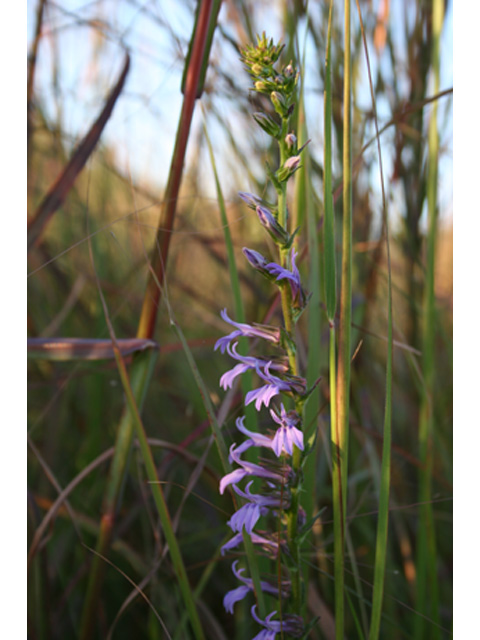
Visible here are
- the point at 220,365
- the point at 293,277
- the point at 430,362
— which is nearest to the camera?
the point at 293,277

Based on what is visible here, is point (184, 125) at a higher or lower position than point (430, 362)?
higher

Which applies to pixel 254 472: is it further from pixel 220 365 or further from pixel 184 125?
pixel 220 365

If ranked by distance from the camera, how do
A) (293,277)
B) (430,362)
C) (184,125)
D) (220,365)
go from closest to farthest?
(293,277) < (184,125) < (430,362) < (220,365)

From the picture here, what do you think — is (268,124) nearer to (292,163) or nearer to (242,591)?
(292,163)

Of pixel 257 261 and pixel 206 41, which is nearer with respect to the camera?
pixel 257 261

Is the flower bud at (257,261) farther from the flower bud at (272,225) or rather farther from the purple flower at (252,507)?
the purple flower at (252,507)

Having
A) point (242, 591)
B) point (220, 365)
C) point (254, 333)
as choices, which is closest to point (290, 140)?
point (254, 333)

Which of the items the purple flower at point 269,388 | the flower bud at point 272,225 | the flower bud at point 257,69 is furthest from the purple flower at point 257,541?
the flower bud at point 257,69

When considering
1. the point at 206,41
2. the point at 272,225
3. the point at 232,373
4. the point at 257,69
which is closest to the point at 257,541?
the point at 232,373

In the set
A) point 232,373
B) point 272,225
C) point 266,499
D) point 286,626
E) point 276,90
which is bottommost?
point 286,626

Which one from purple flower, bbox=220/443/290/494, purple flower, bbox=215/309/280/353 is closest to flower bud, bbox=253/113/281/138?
purple flower, bbox=215/309/280/353
